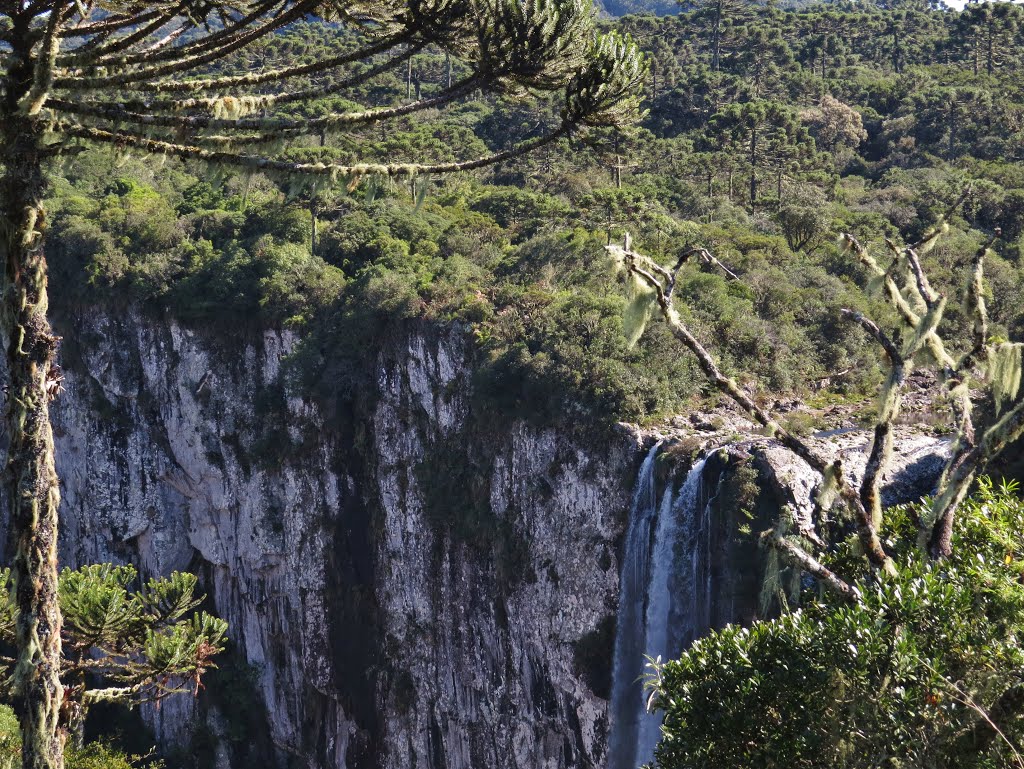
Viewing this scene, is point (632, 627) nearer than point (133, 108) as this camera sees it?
No

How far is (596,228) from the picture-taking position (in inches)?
1110

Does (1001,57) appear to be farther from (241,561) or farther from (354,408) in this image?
(241,561)

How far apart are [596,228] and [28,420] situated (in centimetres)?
2391

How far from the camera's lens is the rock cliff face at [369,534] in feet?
64.1

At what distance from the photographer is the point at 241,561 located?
26.2 m

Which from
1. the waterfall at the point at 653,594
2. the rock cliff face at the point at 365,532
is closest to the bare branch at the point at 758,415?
the waterfall at the point at 653,594

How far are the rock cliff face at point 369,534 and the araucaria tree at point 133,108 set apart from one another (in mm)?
10718

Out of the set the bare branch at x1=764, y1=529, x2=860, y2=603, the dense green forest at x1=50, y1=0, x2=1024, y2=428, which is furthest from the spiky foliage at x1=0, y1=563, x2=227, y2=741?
the bare branch at x1=764, y1=529, x2=860, y2=603

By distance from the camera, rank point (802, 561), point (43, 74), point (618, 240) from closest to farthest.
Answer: point (43, 74), point (802, 561), point (618, 240)

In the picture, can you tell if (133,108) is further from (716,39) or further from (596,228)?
(716,39)

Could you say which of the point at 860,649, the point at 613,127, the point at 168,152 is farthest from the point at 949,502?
the point at 168,152

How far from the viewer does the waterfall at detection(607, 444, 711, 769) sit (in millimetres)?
16719

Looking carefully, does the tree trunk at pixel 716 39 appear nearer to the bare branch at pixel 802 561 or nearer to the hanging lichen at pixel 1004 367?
the hanging lichen at pixel 1004 367

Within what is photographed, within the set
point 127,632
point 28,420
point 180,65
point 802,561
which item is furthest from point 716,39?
point 28,420
